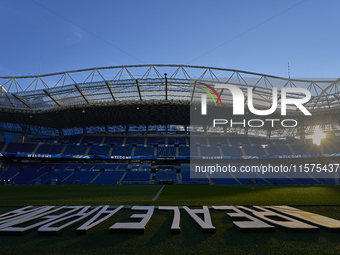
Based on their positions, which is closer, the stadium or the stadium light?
the stadium

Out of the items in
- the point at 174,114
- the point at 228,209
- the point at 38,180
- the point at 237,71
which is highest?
the point at 237,71

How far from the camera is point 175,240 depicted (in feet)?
13.9

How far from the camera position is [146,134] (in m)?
56.8

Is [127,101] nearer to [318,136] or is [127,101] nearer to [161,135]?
[161,135]

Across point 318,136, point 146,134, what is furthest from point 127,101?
point 318,136

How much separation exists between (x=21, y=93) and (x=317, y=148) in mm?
61251

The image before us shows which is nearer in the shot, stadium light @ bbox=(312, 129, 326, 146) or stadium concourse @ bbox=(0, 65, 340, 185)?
stadium concourse @ bbox=(0, 65, 340, 185)

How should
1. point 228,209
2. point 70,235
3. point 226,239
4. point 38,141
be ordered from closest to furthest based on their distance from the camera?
point 226,239
point 70,235
point 228,209
point 38,141

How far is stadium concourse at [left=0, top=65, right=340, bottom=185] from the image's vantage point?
118 feet

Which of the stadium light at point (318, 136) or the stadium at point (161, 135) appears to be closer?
the stadium at point (161, 135)

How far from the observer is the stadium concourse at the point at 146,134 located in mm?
35844

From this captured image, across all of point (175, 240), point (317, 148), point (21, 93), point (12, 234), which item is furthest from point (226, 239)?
point (317, 148)

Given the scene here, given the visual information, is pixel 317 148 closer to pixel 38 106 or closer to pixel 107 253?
pixel 107 253

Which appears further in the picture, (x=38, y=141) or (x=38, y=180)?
(x=38, y=141)
